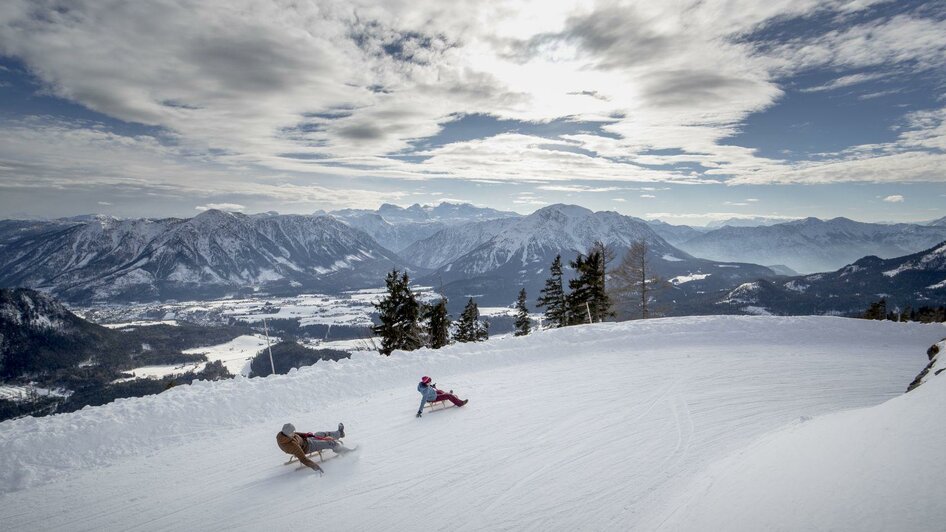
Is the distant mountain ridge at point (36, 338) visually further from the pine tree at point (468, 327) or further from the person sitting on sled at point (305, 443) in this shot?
the person sitting on sled at point (305, 443)

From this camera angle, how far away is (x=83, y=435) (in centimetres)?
1027

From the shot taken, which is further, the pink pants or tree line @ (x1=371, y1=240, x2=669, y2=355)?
tree line @ (x1=371, y1=240, x2=669, y2=355)

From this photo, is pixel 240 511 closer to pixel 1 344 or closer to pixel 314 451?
pixel 314 451

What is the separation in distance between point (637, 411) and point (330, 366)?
443 inches

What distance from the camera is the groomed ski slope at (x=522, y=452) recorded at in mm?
5148

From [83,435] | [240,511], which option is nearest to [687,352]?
[240,511]

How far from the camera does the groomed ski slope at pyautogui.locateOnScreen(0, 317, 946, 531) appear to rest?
16.9 feet

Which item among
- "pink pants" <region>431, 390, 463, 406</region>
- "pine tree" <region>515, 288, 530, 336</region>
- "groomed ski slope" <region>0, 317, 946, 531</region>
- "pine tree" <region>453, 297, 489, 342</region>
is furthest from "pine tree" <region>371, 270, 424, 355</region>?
"pink pants" <region>431, 390, 463, 406</region>

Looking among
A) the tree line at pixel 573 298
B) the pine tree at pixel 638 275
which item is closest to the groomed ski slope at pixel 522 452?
the tree line at pixel 573 298

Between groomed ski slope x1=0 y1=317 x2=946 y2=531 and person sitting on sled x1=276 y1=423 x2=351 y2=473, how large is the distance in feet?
1.38

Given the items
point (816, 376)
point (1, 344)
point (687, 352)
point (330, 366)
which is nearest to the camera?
point (816, 376)

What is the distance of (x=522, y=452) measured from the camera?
9062 millimetres

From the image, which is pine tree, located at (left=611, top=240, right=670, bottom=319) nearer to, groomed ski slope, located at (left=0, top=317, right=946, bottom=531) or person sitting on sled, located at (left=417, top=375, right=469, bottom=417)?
groomed ski slope, located at (left=0, top=317, right=946, bottom=531)

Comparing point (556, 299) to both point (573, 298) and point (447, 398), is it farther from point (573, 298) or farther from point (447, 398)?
point (447, 398)
